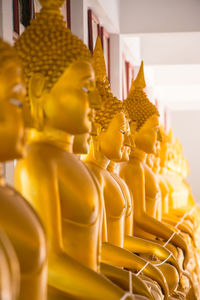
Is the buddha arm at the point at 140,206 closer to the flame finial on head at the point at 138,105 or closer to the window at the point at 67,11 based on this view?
the flame finial on head at the point at 138,105

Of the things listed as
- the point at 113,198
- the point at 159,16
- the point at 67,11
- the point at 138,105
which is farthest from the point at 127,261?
the point at 159,16

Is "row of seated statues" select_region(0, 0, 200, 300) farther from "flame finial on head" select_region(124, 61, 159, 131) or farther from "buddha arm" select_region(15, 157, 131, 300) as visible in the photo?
"flame finial on head" select_region(124, 61, 159, 131)

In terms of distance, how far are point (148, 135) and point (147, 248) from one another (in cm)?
77

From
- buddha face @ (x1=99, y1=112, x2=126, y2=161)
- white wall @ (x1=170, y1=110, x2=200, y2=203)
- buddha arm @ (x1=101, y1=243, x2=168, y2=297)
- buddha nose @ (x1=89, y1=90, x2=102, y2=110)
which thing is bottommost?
white wall @ (x1=170, y1=110, x2=200, y2=203)

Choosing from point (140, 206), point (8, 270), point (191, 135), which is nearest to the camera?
point (8, 270)

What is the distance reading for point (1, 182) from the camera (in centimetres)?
143

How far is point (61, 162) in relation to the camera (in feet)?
6.05

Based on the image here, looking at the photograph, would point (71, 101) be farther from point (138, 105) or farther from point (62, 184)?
point (138, 105)

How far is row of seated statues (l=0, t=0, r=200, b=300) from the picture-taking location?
143 centimetres

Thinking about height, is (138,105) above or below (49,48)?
below

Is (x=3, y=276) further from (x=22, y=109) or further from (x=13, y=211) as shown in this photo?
(x=22, y=109)

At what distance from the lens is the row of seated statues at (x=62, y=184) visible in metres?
1.43

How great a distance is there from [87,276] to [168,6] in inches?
139

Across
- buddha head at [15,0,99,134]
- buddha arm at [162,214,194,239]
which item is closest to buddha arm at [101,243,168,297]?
buddha head at [15,0,99,134]
